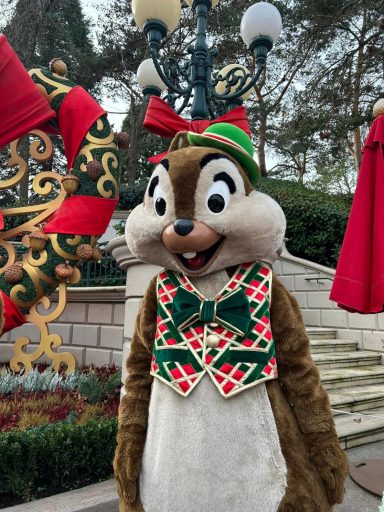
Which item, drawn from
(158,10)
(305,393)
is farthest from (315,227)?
(305,393)

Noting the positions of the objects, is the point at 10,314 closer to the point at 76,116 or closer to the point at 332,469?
the point at 76,116

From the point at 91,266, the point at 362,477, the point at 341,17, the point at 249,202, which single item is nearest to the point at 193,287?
the point at 249,202

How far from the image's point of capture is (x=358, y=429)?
3.84 metres

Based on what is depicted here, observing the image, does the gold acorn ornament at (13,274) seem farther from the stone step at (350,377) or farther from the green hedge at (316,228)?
the green hedge at (316,228)

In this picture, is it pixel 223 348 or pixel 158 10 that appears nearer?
pixel 223 348

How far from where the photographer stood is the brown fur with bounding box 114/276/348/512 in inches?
59.1

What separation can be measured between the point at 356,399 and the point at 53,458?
335 centimetres

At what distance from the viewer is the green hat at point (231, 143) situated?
1753mm

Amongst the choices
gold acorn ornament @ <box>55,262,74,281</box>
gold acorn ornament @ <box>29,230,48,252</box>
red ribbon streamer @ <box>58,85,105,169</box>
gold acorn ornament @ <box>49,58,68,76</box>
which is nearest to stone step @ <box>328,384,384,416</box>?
gold acorn ornament @ <box>55,262,74,281</box>

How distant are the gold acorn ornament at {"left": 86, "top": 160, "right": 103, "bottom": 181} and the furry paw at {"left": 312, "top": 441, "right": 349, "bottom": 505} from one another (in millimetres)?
4030

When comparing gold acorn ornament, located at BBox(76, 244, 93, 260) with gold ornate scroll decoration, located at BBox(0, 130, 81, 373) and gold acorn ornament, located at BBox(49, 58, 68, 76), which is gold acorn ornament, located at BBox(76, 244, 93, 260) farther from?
gold acorn ornament, located at BBox(49, 58, 68, 76)

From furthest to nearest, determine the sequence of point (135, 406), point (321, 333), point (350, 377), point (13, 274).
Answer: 1. point (321, 333)
2. point (350, 377)
3. point (13, 274)
4. point (135, 406)

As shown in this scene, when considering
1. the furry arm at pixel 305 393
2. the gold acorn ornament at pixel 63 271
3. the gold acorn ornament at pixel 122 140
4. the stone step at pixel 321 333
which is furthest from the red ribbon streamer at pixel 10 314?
the stone step at pixel 321 333


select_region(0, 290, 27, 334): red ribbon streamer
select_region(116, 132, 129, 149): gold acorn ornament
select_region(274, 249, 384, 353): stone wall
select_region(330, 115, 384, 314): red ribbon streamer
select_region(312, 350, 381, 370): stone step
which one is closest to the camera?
select_region(330, 115, 384, 314): red ribbon streamer
